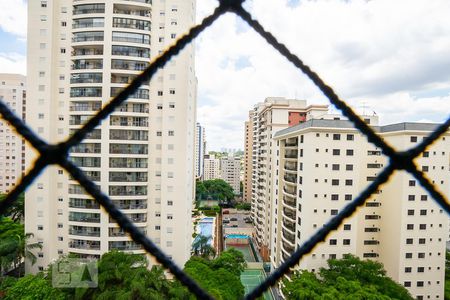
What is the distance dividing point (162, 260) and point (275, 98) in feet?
52.4

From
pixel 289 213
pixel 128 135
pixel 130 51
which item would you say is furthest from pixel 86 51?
pixel 289 213

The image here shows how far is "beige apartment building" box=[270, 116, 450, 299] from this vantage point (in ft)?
23.0

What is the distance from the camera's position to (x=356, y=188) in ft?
24.1

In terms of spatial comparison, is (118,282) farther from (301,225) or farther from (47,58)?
(47,58)

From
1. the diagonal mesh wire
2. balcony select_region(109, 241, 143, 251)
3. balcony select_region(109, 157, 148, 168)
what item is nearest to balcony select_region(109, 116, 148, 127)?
balcony select_region(109, 157, 148, 168)

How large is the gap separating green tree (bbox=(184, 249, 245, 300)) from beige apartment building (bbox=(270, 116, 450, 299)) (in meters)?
2.15

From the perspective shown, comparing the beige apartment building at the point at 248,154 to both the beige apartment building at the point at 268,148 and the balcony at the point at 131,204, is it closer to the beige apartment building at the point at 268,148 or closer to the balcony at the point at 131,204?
the beige apartment building at the point at 268,148

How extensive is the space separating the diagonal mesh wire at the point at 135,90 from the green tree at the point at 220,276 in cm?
529

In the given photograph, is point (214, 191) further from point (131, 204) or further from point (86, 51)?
point (86, 51)

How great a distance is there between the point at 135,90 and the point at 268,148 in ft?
40.8

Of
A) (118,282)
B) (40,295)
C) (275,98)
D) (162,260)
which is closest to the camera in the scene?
(162,260)

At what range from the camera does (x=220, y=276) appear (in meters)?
6.31

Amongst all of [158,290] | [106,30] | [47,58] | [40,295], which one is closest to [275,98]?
[106,30]

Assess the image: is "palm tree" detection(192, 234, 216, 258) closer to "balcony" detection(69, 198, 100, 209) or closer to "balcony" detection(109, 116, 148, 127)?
"balcony" detection(69, 198, 100, 209)
